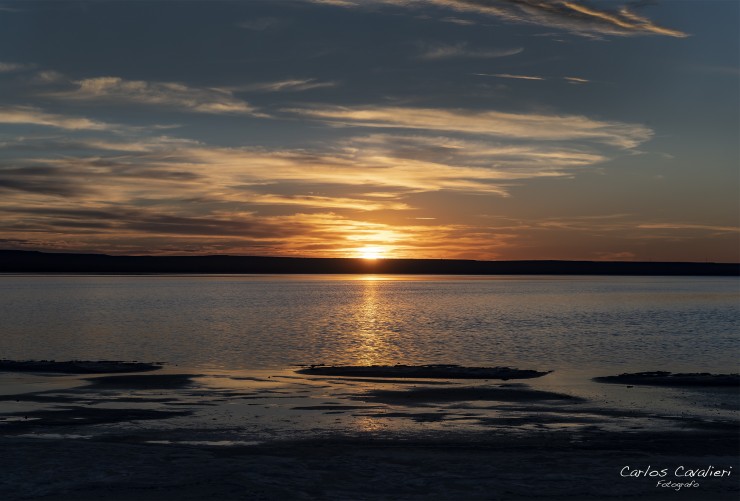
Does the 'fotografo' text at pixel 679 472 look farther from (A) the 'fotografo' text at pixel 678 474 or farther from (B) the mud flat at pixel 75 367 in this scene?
(B) the mud flat at pixel 75 367

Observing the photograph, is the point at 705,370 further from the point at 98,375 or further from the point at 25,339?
the point at 25,339

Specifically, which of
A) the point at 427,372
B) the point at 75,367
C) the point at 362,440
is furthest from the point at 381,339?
the point at 362,440

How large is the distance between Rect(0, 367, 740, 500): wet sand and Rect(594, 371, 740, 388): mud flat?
2198mm

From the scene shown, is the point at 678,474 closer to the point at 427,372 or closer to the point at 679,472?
the point at 679,472

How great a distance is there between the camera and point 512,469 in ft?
62.5

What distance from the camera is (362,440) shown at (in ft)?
74.0

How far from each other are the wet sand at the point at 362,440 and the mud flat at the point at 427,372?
293 centimetres

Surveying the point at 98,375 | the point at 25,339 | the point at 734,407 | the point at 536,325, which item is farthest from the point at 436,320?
the point at 734,407

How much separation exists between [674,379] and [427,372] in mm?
11694

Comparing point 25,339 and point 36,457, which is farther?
point 25,339

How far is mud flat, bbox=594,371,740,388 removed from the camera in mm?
36062

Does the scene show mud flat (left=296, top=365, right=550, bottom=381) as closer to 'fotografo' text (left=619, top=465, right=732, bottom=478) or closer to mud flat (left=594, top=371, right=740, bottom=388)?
mud flat (left=594, top=371, right=740, bottom=388)

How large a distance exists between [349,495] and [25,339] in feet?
173

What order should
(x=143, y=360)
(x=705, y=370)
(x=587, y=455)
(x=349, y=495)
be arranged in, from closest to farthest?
(x=349, y=495) → (x=587, y=455) → (x=705, y=370) → (x=143, y=360)
